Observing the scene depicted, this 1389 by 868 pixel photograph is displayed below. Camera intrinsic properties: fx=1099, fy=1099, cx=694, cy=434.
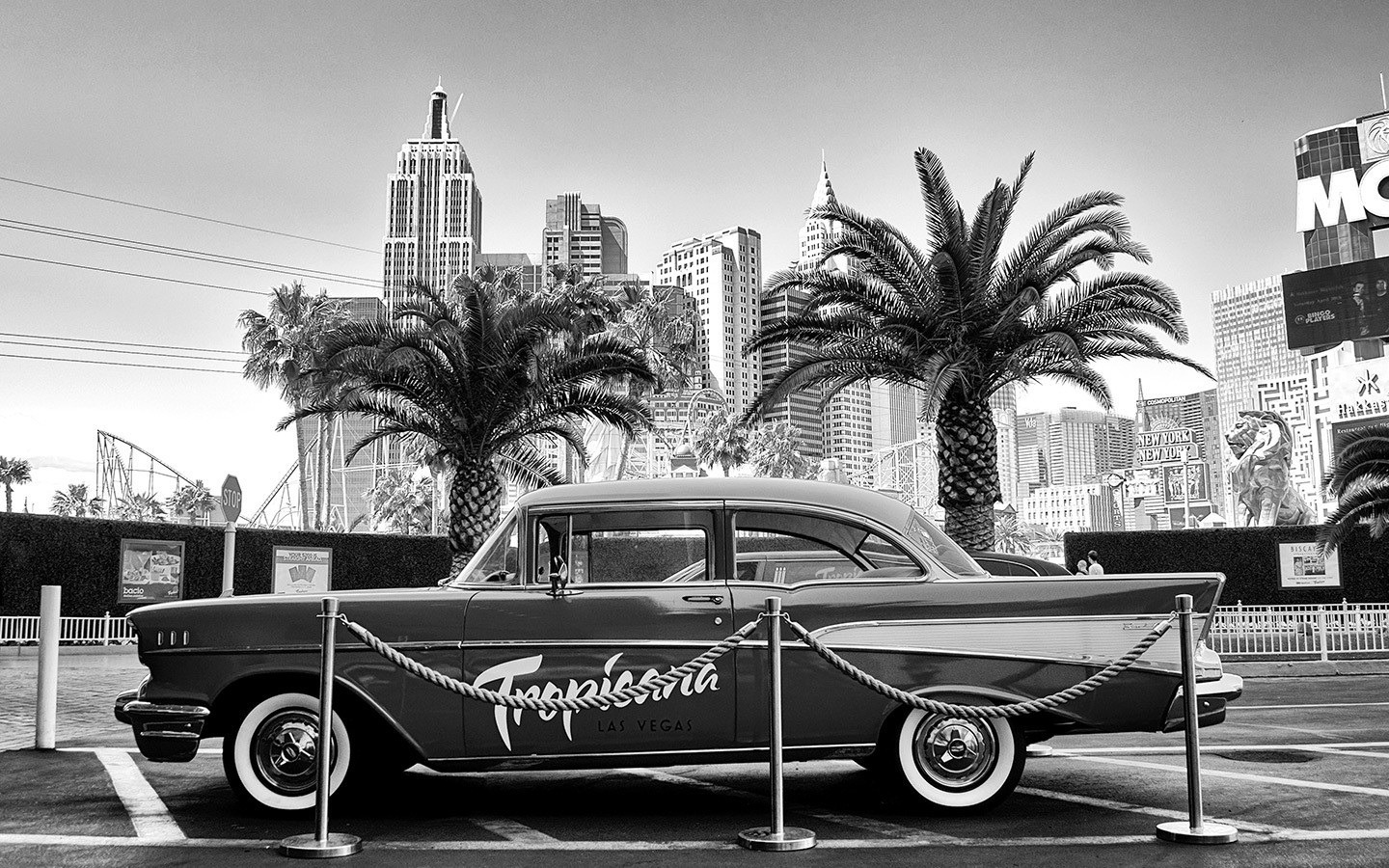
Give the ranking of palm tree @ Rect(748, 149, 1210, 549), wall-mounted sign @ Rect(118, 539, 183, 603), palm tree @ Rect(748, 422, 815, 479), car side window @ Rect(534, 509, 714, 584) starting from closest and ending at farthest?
1. car side window @ Rect(534, 509, 714, 584)
2. palm tree @ Rect(748, 149, 1210, 549)
3. wall-mounted sign @ Rect(118, 539, 183, 603)
4. palm tree @ Rect(748, 422, 815, 479)

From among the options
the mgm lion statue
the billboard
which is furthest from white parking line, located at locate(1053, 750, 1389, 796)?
the billboard

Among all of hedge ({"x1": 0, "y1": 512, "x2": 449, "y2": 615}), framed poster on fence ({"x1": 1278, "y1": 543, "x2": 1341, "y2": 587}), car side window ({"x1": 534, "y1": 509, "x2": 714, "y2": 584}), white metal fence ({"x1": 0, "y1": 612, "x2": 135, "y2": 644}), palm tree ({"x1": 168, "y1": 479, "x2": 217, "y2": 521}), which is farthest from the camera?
palm tree ({"x1": 168, "y1": 479, "x2": 217, "y2": 521})

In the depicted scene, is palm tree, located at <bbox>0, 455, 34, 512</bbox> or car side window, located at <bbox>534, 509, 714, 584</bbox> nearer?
car side window, located at <bbox>534, 509, 714, 584</bbox>

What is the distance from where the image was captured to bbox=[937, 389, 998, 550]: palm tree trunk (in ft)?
59.8

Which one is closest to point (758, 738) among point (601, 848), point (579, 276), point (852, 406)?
point (601, 848)

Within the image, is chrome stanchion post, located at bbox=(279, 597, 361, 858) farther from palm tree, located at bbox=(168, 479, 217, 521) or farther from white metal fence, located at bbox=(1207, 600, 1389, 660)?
palm tree, located at bbox=(168, 479, 217, 521)

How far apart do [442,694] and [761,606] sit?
1679mm

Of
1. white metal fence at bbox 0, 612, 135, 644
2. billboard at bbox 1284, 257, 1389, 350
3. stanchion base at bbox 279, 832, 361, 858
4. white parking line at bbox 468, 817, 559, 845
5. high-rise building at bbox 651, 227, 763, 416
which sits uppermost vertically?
high-rise building at bbox 651, 227, 763, 416

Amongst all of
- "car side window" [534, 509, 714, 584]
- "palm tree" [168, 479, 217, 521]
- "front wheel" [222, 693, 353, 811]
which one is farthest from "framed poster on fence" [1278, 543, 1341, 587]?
"palm tree" [168, 479, 217, 521]

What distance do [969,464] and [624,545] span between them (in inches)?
520

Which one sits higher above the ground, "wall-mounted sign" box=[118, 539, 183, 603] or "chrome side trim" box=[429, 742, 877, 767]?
"wall-mounted sign" box=[118, 539, 183, 603]

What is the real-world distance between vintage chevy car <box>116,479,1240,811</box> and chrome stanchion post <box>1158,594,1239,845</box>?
0.96 feet

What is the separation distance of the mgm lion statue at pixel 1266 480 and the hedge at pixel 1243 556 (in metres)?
10.7

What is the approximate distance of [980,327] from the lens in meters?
17.8
